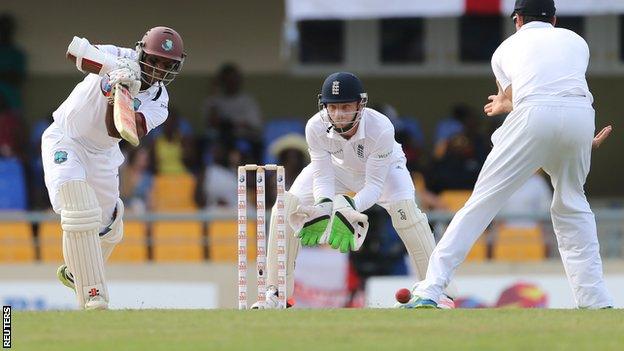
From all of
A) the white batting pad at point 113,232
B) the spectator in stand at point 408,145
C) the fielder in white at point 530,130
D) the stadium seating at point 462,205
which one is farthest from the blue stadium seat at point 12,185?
the fielder in white at point 530,130

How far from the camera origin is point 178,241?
13258 millimetres

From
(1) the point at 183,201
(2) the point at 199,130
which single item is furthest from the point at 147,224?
(2) the point at 199,130

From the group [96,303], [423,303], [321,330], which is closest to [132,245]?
[96,303]

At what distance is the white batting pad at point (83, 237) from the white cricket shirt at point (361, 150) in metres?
1.20

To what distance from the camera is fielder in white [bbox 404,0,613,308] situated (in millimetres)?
7969

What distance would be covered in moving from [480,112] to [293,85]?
182 cm

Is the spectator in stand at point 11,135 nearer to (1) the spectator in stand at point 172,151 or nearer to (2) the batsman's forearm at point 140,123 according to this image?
(1) the spectator in stand at point 172,151

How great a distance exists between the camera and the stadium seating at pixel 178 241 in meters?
13.2

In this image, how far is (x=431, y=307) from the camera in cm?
801

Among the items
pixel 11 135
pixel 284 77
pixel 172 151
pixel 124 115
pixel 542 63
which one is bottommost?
pixel 172 151

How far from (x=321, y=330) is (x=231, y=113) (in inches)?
305

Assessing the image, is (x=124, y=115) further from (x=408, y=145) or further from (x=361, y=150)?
(x=408, y=145)

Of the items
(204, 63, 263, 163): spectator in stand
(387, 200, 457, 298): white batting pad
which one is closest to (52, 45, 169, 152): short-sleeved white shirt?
(387, 200, 457, 298): white batting pad

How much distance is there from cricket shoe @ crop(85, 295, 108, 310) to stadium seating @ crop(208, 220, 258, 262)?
4.47m
